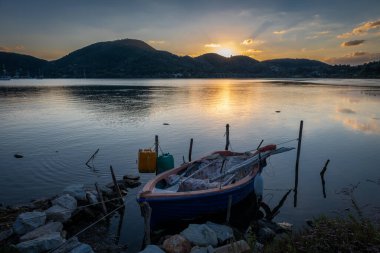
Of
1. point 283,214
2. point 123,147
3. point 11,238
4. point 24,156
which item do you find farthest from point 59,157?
point 283,214

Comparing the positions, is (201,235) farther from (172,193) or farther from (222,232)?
(172,193)

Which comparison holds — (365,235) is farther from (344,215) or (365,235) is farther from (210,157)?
(210,157)

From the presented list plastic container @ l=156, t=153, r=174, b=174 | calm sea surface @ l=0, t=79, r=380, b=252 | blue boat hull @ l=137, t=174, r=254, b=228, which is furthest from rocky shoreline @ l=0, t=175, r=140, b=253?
plastic container @ l=156, t=153, r=174, b=174

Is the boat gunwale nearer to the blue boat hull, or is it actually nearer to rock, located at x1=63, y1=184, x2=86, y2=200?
the blue boat hull

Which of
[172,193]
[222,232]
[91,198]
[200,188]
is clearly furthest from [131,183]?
[222,232]

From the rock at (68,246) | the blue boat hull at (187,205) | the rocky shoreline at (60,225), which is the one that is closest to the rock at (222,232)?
the blue boat hull at (187,205)

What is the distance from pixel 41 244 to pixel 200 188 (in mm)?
6866

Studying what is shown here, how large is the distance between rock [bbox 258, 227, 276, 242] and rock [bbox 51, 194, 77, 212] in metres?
8.14

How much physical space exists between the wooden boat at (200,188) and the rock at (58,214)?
322 centimetres

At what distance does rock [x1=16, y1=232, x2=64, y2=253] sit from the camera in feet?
33.3

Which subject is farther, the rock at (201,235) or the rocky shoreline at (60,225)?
the rock at (201,235)

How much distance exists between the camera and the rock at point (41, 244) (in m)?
10.1

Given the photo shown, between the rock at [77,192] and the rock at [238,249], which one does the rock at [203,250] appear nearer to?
the rock at [238,249]

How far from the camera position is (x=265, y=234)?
1294 centimetres
